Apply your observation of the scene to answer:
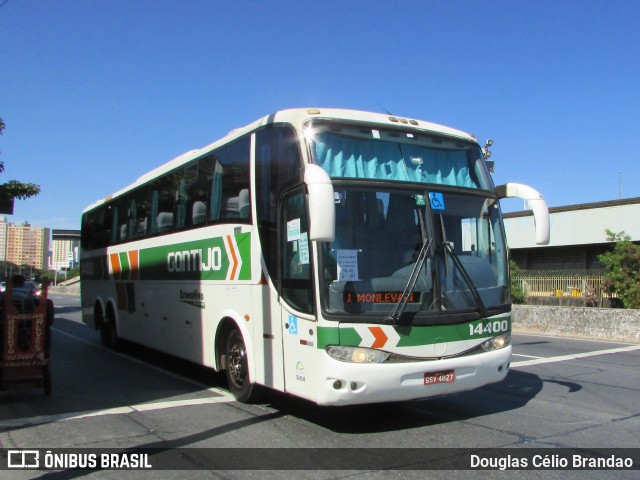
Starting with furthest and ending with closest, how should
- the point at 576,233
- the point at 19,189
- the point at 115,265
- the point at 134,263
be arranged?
the point at 576,233 < the point at 19,189 < the point at 115,265 < the point at 134,263

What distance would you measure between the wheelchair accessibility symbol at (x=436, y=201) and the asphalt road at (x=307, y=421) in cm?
240

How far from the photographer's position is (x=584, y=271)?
81.9 ft

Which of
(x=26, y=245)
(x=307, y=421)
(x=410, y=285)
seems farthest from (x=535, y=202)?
(x=26, y=245)

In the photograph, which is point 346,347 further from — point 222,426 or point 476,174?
point 476,174

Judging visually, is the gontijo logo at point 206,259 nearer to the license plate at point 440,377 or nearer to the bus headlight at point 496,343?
the license plate at point 440,377

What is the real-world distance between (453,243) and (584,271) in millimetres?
20742

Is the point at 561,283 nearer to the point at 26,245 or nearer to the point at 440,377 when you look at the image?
the point at 440,377

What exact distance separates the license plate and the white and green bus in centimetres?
2

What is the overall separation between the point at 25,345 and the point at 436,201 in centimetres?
588

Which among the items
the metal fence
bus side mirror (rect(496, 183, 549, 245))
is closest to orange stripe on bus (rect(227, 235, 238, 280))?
bus side mirror (rect(496, 183, 549, 245))

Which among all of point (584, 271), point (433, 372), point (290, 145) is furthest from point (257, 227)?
point (584, 271)

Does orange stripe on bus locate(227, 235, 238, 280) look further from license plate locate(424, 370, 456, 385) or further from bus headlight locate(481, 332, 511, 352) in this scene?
bus headlight locate(481, 332, 511, 352)

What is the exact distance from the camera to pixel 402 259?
6.22 metres

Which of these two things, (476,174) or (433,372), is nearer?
(433,372)
